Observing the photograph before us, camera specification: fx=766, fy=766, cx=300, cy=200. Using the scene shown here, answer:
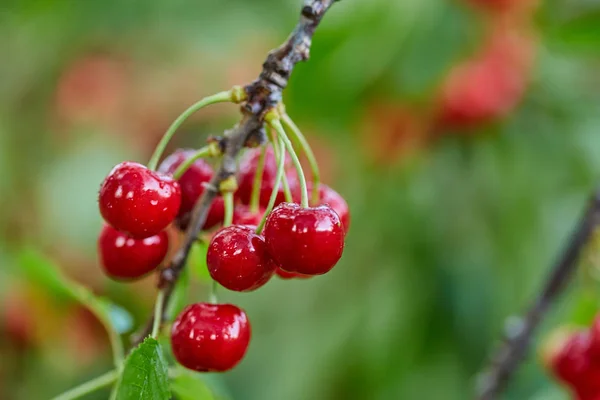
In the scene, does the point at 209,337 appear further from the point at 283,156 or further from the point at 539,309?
the point at 539,309

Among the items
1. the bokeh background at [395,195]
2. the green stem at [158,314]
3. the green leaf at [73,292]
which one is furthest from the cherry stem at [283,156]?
the bokeh background at [395,195]

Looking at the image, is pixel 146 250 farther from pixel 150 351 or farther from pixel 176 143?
pixel 176 143

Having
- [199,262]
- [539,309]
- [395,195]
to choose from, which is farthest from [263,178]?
[395,195]

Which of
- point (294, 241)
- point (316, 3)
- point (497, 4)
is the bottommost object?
point (294, 241)

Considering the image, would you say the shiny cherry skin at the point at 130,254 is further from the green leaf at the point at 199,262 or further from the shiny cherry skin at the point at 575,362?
the shiny cherry skin at the point at 575,362

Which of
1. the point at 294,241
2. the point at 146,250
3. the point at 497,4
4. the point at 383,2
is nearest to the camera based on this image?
the point at 294,241

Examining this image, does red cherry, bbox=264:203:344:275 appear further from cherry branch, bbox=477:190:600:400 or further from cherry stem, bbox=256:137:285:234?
cherry branch, bbox=477:190:600:400

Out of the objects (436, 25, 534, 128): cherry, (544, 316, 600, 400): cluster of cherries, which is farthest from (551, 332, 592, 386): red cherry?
(436, 25, 534, 128): cherry

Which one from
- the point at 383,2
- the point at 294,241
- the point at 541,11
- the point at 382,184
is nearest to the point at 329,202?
the point at 294,241
